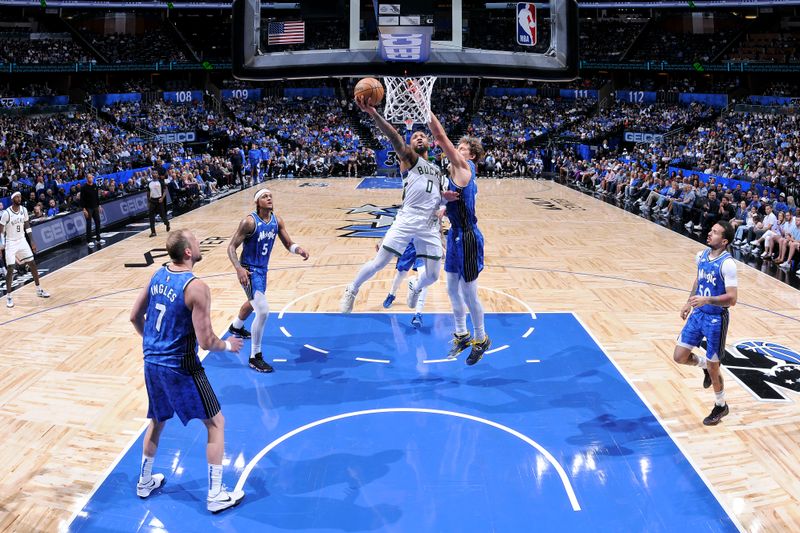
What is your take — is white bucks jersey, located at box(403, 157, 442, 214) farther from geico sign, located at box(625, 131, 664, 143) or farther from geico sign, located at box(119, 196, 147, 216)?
geico sign, located at box(625, 131, 664, 143)

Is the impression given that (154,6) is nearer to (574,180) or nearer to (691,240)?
(574,180)

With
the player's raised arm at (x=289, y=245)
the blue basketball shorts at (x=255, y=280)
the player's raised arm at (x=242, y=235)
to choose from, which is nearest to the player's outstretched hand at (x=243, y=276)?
the player's raised arm at (x=242, y=235)

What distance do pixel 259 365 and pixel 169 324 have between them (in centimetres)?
271

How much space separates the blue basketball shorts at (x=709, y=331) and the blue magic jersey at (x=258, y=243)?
3882 mm

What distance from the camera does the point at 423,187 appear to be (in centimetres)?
623

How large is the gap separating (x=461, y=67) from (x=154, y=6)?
35605mm

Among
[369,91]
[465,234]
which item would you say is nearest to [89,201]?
[369,91]

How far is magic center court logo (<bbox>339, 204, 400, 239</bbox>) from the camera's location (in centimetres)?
1546

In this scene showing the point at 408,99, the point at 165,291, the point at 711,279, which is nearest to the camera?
the point at 165,291

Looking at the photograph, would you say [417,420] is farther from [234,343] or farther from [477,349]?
[234,343]

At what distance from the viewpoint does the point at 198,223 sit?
17156 mm

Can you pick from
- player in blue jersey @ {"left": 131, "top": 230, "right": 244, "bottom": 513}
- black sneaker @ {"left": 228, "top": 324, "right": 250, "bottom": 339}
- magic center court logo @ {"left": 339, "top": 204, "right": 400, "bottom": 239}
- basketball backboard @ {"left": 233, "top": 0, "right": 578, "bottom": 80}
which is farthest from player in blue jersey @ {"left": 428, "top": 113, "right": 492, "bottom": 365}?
magic center court logo @ {"left": 339, "top": 204, "right": 400, "bottom": 239}

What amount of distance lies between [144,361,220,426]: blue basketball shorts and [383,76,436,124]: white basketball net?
6.30 meters

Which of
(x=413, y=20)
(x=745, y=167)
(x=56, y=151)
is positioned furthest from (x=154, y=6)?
(x=413, y=20)
